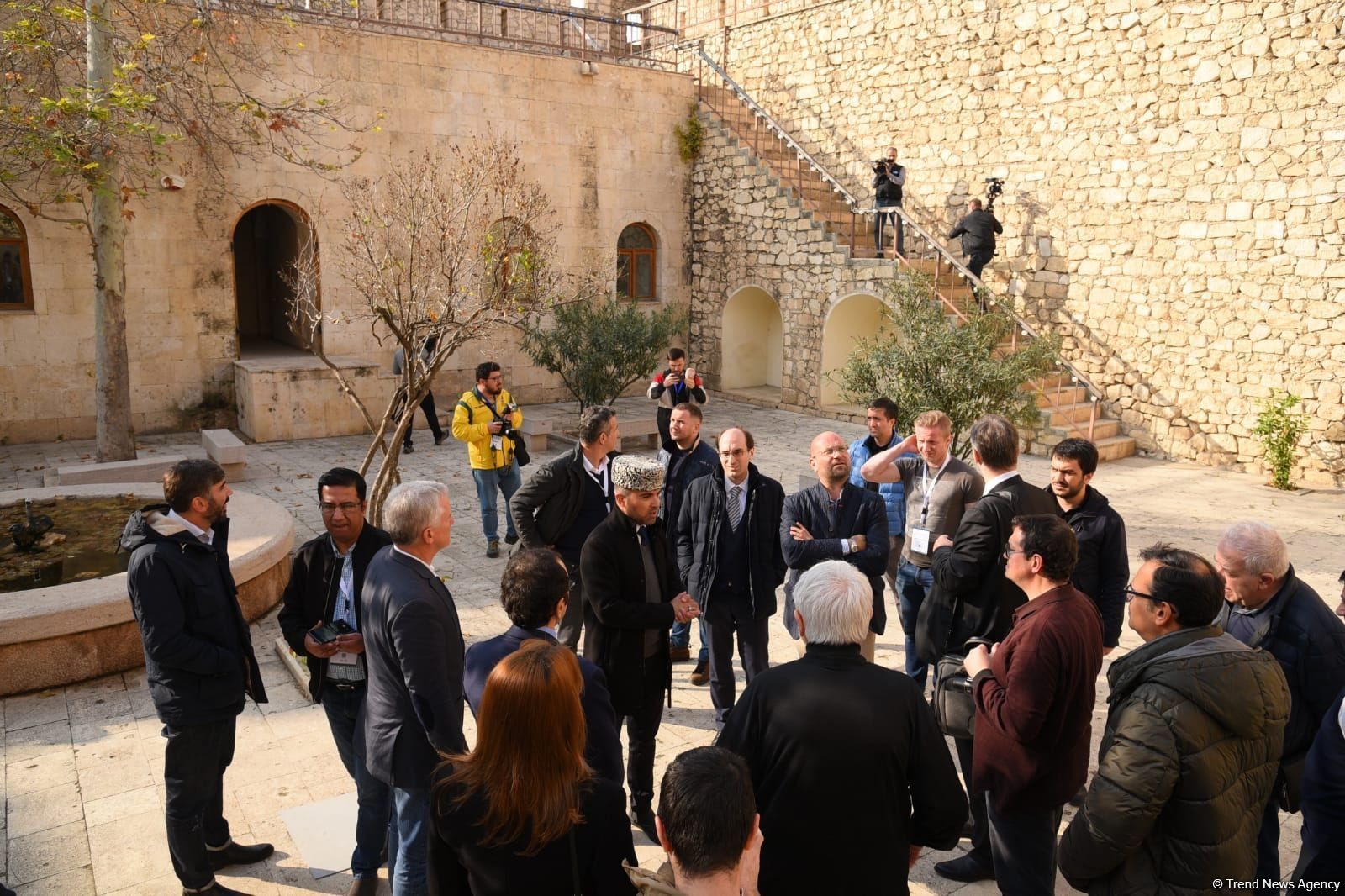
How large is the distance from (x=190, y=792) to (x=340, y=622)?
2.70ft

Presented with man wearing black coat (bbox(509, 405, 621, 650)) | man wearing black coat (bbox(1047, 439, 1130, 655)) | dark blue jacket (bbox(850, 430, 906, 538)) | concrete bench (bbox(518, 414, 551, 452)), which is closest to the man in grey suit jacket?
man wearing black coat (bbox(509, 405, 621, 650))

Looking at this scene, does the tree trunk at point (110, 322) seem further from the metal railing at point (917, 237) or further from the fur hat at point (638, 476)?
the metal railing at point (917, 237)

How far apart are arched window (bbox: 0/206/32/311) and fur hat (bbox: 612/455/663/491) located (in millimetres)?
11749

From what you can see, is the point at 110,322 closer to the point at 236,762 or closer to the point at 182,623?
the point at 236,762

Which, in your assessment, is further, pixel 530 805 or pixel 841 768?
pixel 841 768

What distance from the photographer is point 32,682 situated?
544 centimetres

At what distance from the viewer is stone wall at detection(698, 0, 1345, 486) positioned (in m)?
10.6

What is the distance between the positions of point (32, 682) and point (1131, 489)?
33.9 feet

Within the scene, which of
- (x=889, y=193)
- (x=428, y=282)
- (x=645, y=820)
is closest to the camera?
(x=645, y=820)

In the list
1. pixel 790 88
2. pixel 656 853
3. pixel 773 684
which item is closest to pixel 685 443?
pixel 656 853

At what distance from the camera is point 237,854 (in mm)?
3895

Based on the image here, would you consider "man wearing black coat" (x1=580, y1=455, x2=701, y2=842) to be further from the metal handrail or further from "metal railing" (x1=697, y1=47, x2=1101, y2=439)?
the metal handrail

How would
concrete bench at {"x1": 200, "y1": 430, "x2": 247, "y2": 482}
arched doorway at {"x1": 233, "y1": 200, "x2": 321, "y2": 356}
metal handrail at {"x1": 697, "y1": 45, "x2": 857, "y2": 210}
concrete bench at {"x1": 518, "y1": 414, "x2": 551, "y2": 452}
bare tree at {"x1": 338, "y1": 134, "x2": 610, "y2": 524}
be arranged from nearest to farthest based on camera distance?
bare tree at {"x1": 338, "y1": 134, "x2": 610, "y2": 524} < concrete bench at {"x1": 200, "y1": 430, "x2": 247, "y2": 482} < concrete bench at {"x1": 518, "y1": 414, "x2": 551, "y2": 452} < metal handrail at {"x1": 697, "y1": 45, "x2": 857, "y2": 210} < arched doorway at {"x1": 233, "y1": 200, "x2": 321, "y2": 356}

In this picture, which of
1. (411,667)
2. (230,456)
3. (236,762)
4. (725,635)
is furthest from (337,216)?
(411,667)
